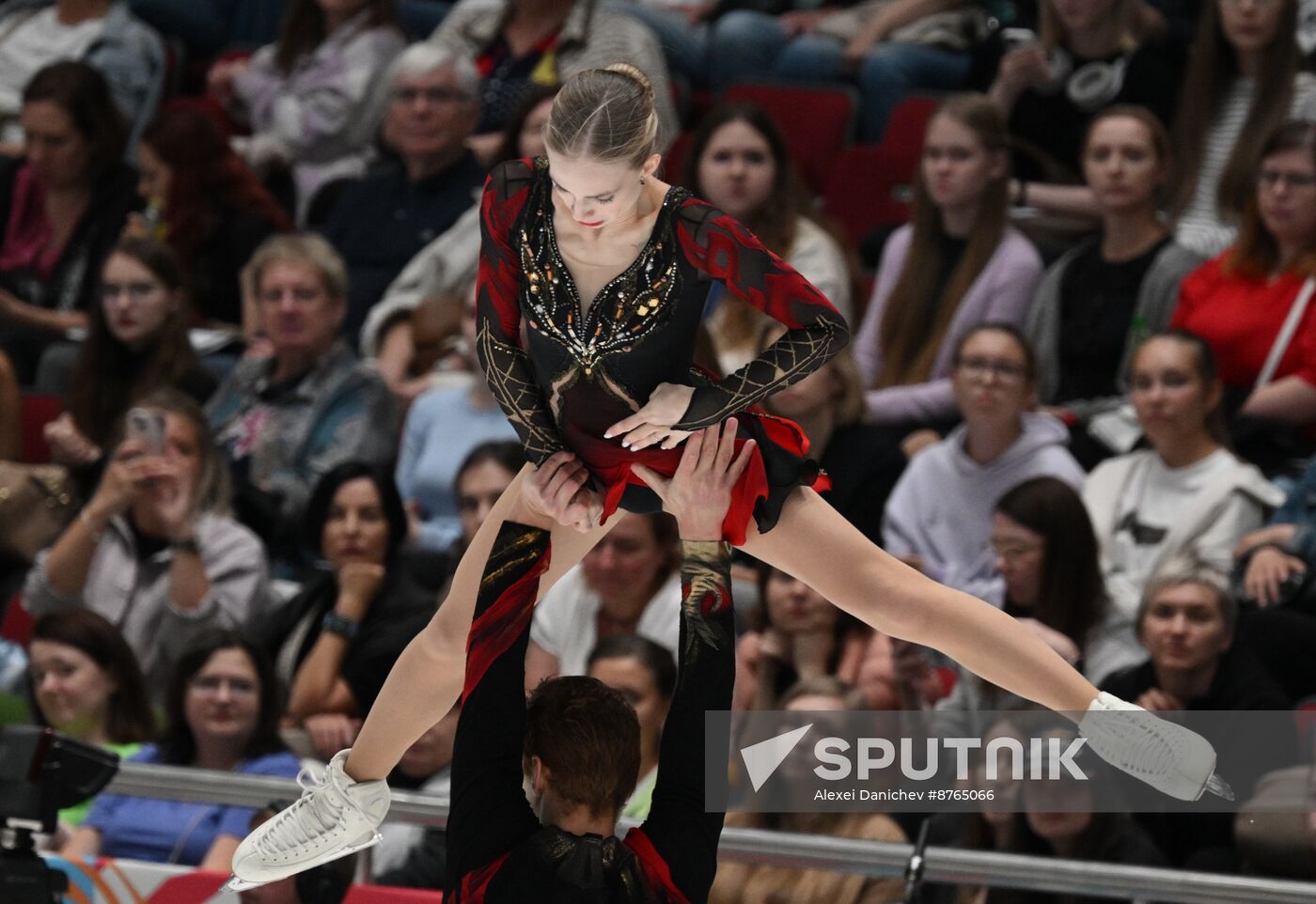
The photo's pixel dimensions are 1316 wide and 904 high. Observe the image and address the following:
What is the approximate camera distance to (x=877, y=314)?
5316 mm

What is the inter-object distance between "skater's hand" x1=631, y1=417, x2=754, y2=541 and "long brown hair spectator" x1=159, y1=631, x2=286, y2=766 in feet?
5.63

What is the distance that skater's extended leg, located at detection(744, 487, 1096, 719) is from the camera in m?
2.87

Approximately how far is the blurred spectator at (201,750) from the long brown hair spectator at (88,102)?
254 cm

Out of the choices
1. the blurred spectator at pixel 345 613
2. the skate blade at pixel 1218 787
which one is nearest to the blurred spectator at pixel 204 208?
the blurred spectator at pixel 345 613

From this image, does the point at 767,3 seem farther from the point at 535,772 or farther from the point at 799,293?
the point at 535,772

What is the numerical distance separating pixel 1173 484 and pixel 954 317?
88 cm

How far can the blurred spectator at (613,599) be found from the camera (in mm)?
4410

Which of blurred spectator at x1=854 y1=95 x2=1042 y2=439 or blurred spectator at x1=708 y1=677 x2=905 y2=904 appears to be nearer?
blurred spectator at x1=708 y1=677 x2=905 y2=904

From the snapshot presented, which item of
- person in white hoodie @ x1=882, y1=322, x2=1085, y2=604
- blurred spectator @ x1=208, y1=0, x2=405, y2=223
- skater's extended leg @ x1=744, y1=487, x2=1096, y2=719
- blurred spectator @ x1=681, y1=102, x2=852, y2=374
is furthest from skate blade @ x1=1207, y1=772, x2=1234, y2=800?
blurred spectator @ x1=208, y1=0, x2=405, y2=223

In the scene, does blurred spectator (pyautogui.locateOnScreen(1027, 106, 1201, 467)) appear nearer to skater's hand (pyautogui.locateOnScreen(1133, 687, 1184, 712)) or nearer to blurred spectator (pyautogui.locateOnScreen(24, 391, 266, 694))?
skater's hand (pyautogui.locateOnScreen(1133, 687, 1184, 712))

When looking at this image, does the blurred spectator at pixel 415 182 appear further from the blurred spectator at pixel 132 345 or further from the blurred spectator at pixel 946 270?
the blurred spectator at pixel 946 270

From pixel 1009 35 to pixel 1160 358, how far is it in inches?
64.2

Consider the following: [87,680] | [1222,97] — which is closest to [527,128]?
[1222,97]

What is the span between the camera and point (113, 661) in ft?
14.7
